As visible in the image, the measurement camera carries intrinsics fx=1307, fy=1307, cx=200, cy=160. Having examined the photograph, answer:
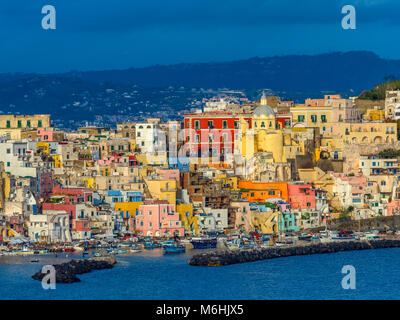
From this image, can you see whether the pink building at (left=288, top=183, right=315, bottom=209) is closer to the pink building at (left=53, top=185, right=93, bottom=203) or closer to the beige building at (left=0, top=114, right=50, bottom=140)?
the pink building at (left=53, top=185, right=93, bottom=203)

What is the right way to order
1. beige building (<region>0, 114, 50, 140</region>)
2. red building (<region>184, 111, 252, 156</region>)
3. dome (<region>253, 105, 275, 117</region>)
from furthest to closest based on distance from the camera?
beige building (<region>0, 114, 50, 140</region>)
red building (<region>184, 111, 252, 156</region>)
dome (<region>253, 105, 275, 117</region>)

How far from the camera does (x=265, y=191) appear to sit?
177 ft

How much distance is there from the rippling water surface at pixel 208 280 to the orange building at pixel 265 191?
576 cm

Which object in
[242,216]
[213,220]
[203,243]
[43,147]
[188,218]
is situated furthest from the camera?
[43,147]

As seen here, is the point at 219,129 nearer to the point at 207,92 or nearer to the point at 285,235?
the point at 285,235

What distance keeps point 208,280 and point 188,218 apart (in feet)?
26.5

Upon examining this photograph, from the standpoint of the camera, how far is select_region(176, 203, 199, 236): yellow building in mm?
50469

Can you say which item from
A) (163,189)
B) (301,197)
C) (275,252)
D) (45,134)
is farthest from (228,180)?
(45,134)

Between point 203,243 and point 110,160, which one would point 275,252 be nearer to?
point 203,243

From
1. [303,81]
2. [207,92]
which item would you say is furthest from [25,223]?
[303,81]

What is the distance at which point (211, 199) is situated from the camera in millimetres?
51969

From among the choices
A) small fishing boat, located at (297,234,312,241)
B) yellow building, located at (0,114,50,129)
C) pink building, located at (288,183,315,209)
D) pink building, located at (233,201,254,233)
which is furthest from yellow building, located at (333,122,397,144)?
yellow building, located at (0,114,50,129)

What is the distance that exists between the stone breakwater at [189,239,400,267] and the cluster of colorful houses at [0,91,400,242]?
8.40 ft

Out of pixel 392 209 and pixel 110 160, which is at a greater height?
pixel 110 160
